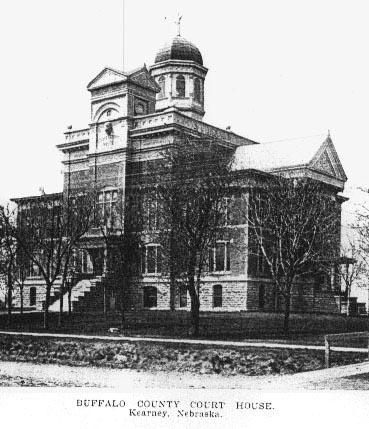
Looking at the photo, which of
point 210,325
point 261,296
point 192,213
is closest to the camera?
point 192,213

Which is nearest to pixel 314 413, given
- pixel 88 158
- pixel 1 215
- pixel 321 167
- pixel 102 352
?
pixel 102 352

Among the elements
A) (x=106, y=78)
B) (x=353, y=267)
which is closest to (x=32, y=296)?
(x=106, y=78)

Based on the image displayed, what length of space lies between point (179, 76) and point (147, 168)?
1494cm

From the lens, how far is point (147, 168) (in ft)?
164

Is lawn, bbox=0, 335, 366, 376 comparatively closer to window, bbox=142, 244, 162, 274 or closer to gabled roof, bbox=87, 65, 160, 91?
window, bbox=142, 244, 162, 274

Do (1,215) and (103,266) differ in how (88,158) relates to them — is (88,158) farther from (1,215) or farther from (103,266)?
(1,215)

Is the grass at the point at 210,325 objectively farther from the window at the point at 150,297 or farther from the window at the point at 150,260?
the window at the point at 150,297

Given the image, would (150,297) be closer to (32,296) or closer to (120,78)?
(32,296)

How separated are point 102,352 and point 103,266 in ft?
79.2

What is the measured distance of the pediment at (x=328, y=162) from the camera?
51.3 metres

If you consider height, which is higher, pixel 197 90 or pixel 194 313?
pixel 197 90

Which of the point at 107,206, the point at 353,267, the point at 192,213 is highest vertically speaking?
the point at 107,206

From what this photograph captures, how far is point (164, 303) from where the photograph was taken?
49.4 metres

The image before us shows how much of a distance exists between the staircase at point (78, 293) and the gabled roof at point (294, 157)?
1325 centimetres
